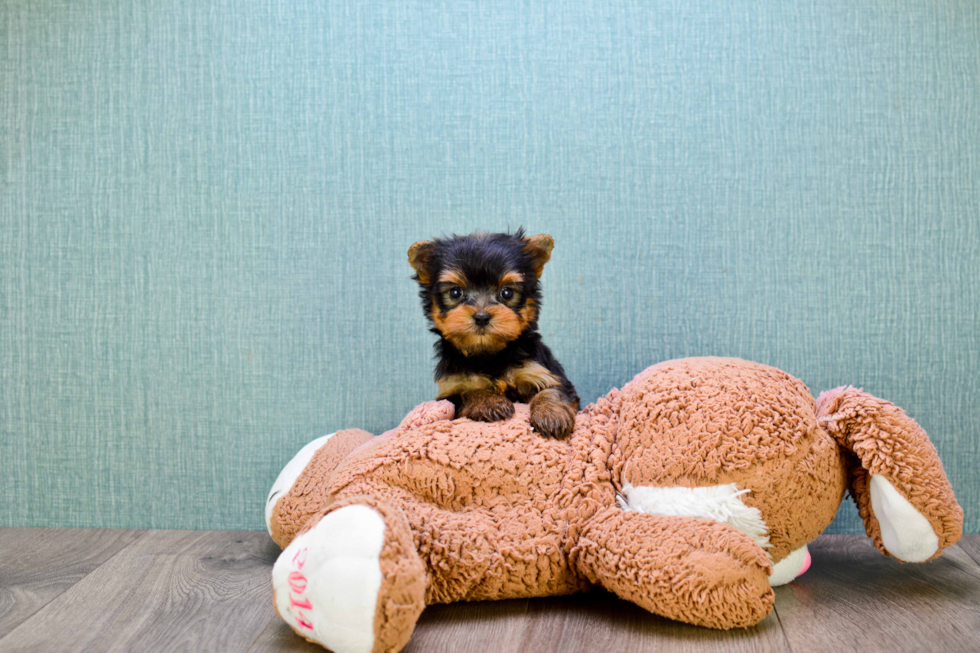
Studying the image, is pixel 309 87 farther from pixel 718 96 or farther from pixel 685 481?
pixel 685 481

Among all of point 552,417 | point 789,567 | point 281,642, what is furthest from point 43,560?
point 789,567

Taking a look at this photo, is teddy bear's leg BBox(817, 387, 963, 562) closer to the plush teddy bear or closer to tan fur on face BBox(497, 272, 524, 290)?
the plush teddy bear

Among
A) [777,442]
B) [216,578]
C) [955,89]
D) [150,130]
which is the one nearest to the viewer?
[777,442]

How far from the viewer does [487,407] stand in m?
1.68

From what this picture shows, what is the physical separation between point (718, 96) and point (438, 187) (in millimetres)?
910

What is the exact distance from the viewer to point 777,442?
149 cm

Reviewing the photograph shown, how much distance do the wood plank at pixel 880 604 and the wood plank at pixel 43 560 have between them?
171 cm

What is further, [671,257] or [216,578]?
[671,257]

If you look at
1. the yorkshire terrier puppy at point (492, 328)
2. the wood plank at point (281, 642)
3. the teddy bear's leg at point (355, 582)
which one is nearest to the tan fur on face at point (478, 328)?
the yorkshire terrier puppy at point (492, 328)

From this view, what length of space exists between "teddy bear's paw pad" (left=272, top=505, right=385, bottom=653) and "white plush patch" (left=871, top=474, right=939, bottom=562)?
107 centimetres

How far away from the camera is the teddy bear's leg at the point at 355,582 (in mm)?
1212

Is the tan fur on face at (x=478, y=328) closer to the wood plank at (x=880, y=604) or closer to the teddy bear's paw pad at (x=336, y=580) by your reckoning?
the teddy bear's paw pad at (x=336, y=580)

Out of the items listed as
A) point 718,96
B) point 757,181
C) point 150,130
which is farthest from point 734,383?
point 150,130

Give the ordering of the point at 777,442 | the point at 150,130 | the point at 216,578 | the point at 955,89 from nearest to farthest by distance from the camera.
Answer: the point at 777,442 → the point at 216,578 → the point at 955,89 → the point at 150,130
